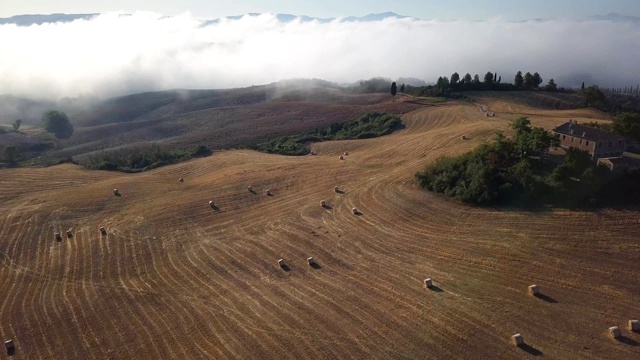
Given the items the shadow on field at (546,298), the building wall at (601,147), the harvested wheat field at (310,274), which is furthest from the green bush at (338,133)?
the shadow on field at (546,298)

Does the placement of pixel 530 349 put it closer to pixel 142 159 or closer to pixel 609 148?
pixel 609 148

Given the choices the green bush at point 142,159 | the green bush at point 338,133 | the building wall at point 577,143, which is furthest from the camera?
the green bush at point 338,133

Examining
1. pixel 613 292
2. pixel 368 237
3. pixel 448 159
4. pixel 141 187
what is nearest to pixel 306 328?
pixel 368 237

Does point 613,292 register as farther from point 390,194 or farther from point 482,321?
point 390,194

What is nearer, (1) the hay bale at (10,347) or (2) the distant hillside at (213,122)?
(1) the hay bale at (10,347)

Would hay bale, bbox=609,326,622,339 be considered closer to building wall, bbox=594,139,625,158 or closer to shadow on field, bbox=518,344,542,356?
shadow on field, bbox=518,344,542,356

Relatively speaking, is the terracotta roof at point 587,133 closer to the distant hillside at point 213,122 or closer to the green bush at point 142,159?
the distant hillside at point 213,122
